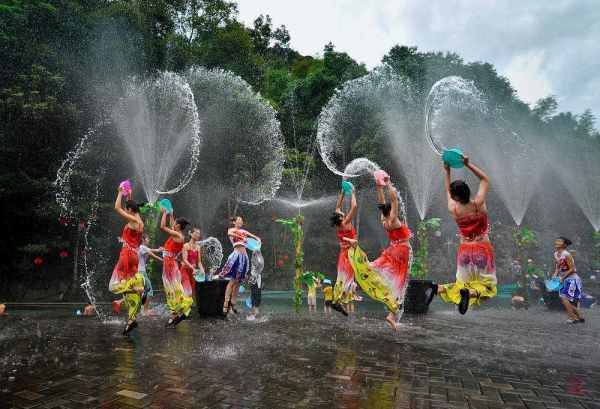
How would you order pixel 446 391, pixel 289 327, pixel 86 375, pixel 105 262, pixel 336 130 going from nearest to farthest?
pixel 446 391 < pixel 86 375 < pixel 289 327 < pixel 105 262 < pixel 336 130

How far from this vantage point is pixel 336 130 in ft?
99.8

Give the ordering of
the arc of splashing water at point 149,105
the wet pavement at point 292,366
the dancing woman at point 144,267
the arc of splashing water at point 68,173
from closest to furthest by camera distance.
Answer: the wet pavement at point 292,366, the dancing woman at point 144,267, the arc of splashing water at point 68,173, the arc of splashing water at point 149,105

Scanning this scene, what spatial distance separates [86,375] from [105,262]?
17.4 m

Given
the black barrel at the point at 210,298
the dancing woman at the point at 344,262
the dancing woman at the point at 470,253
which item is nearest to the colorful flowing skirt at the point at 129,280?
the black barrel at the point at 210,298

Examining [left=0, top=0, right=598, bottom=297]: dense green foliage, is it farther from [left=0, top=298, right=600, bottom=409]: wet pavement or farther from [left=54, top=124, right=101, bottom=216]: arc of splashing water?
[left=0, top=298, right=600, bottom=409]: wet pavement

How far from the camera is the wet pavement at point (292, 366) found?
12.5ft

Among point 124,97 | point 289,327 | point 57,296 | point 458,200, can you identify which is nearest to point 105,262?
point 57,296

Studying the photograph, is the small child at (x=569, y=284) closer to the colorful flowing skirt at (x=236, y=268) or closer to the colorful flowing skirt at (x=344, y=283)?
the colorful flowing skirt at (x=344, y=283)

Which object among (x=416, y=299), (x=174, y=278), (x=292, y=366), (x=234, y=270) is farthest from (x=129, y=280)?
(x=416, y=299)

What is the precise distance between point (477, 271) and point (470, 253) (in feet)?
0.91

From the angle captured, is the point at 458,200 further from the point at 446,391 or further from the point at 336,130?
the point at 336,130

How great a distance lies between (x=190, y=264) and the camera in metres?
9.72

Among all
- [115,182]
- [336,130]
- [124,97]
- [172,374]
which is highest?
[336,130]

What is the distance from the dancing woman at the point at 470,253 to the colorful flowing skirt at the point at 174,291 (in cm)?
482
